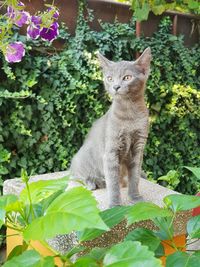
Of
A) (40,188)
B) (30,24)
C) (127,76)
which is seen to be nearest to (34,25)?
(30,24)

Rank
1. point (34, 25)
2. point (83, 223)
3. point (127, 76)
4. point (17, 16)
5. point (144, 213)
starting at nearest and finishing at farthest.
Result: point (83, 223) → point (144, 213) → point (17, 16) → point (34, 25) → point (127, 76)

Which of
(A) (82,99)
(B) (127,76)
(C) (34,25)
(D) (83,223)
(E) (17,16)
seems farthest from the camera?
(A) (82,99)

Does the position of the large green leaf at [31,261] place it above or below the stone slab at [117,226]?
above

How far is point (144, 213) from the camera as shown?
60cm

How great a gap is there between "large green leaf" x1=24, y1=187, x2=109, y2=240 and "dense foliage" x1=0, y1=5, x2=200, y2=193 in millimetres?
2419

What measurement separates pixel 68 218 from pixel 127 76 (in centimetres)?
131

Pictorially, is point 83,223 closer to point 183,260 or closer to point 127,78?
point 183,260

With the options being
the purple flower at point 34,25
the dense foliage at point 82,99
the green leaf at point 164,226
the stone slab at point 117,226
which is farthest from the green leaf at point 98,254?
the dense foliage at point 82,99

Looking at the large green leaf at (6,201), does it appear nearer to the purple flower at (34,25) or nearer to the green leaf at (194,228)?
the green leaf at (194,228)

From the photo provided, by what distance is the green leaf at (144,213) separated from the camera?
1.95 feet

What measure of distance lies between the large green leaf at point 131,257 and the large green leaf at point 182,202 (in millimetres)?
139

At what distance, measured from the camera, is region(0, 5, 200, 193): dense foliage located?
3.02 meters

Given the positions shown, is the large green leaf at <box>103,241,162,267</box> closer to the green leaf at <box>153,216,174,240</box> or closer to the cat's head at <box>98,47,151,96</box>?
the green leaf at <box>153,216,174,240</box>

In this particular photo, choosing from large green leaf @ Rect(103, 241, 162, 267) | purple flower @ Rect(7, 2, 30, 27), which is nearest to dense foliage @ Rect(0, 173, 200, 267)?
large green leaf @ Rect(103, 241, 162, 267)
